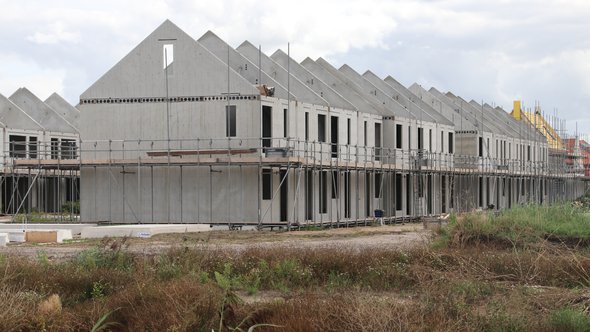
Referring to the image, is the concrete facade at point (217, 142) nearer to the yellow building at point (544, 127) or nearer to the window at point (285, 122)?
the window at point (285, 122)

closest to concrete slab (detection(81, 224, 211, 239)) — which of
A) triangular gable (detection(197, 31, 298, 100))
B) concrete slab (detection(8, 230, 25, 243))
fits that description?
concrete slab (detection(8, 230, 25, 243))

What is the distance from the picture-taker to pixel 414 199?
45469 millimetres

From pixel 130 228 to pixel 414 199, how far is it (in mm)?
18972

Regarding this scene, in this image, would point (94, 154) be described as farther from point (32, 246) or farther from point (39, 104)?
point (39, 104)

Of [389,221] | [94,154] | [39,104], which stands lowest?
[389,221]

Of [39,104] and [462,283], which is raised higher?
[39,104]

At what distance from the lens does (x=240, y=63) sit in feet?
122

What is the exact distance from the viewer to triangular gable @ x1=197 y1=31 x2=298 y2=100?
35.8 metres

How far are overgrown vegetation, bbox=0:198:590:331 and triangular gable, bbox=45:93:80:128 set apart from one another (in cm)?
4270

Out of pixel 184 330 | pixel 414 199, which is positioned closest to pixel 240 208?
pixel 414 199

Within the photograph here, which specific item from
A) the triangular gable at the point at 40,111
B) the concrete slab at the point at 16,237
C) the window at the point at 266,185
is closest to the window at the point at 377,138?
the window at the point at 266,185

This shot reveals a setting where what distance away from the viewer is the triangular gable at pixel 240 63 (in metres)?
35.8

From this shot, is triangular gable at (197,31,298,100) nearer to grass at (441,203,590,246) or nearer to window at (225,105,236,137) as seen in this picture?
window at (225,105,236,137)

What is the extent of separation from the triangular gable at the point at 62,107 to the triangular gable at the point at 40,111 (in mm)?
4159
